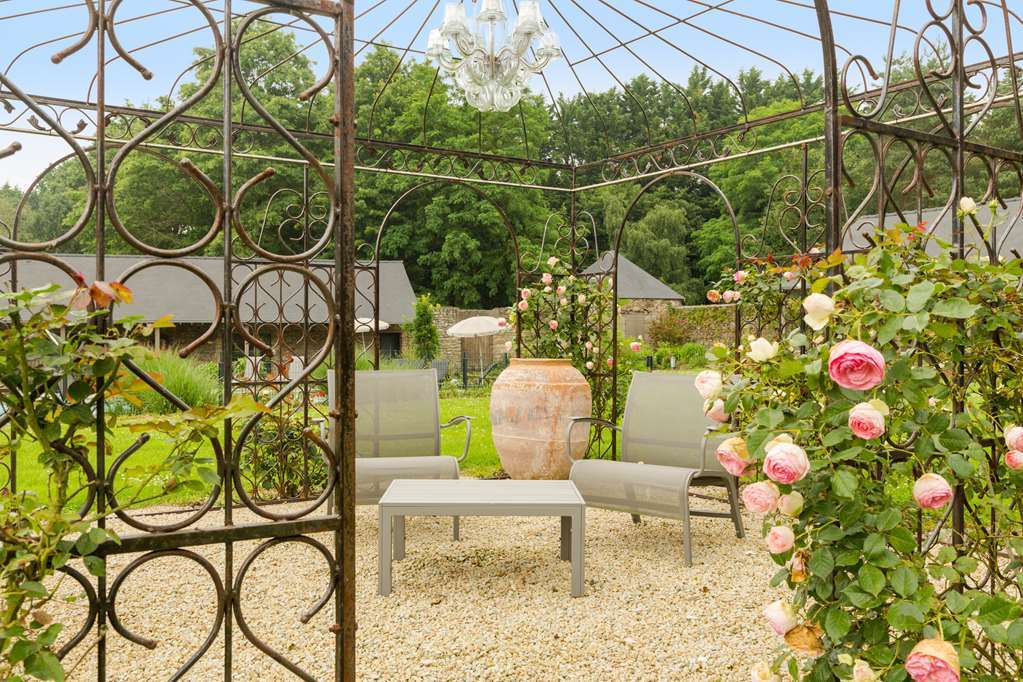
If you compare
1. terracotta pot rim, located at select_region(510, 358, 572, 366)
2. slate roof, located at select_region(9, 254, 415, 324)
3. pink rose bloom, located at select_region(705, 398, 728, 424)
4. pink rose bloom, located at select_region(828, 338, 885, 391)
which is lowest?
terracotta pot rim, located at select_region(510, 358, 572, 366)

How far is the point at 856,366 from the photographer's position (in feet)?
5.40

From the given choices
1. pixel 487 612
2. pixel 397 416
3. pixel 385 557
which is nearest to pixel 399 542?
pixel 385 557

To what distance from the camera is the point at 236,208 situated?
1.86m

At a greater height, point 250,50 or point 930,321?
point 250,50

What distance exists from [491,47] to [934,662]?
3716 mm

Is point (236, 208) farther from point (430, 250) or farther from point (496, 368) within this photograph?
point (430, 250)

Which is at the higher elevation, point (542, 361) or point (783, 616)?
point (542, 361)

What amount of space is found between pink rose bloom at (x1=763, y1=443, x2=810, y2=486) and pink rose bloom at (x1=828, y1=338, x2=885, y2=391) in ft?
0.58

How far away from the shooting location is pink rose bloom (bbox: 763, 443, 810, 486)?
1.66 meters

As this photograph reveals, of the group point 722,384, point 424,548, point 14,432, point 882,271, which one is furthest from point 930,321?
point 424,548

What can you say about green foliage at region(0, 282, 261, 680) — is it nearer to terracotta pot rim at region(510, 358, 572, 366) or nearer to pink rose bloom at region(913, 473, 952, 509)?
pink rose bloom at region(913, 473, 952, 509)

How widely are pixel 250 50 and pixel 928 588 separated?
28054mm

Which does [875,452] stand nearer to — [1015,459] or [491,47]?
[1015,459]

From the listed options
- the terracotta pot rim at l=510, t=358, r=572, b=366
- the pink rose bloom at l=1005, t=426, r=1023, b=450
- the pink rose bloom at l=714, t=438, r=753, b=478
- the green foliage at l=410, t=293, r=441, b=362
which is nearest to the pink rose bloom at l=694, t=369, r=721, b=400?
the pink rose bloom at l=714, t=438, r=753, b=478
